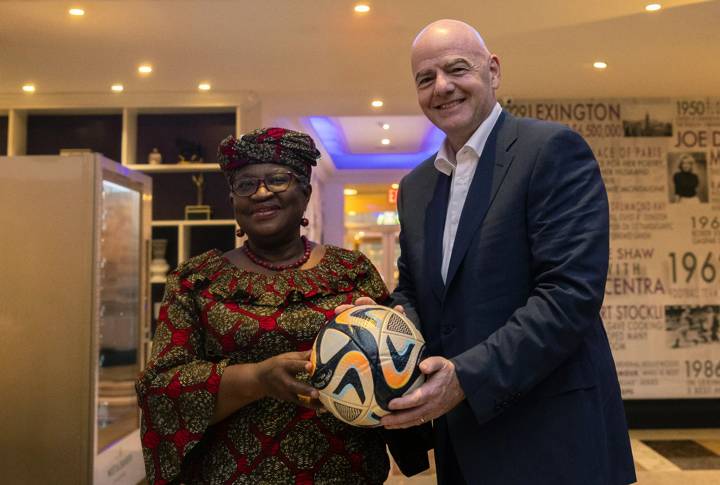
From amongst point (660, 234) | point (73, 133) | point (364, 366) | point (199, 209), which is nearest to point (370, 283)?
point (364, 366)

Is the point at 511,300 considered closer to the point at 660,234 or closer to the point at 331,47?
the point at 331,47

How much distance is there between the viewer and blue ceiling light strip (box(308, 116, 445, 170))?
8.51m

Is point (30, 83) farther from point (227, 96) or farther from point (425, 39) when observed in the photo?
point (425, 39)

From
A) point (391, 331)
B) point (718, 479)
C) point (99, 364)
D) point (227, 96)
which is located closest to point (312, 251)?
point (391, 331)

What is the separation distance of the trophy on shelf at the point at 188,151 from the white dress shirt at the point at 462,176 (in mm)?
5318

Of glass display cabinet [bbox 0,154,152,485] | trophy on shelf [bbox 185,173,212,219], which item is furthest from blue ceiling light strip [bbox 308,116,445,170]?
glass display cabinet [bbox 0,154,152,485]

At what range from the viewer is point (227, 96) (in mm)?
6055

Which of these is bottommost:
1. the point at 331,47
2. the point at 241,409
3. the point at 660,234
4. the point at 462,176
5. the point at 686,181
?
the point at 241,409

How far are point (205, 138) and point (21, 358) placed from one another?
12.4 feet

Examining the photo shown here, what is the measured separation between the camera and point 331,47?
4719mm

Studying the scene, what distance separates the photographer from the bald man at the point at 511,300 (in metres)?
1.28

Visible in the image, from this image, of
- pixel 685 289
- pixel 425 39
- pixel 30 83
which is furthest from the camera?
pixel 685 289

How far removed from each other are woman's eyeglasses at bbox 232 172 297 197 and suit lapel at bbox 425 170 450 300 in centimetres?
37

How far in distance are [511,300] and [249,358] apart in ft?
2.05
